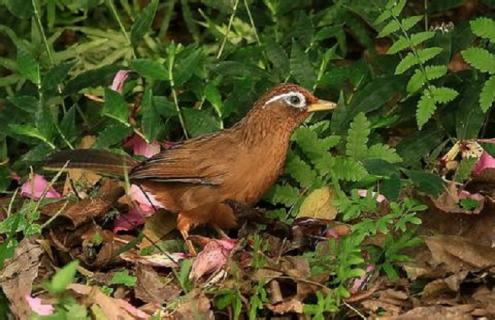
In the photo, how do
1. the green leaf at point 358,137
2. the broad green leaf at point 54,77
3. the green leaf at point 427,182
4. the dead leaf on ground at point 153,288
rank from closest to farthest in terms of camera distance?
the dead leaf on ground at point 153,288
the green leaf at point 427,182
the green leaf at point 358,137
the broad green leaf at point 54,77

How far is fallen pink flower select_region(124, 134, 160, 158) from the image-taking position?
655cm

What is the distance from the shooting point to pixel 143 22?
6809 millimetres

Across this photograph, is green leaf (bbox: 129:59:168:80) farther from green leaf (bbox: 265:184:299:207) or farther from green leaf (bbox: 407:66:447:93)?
green leaf (bbox: 407:66:447:93)

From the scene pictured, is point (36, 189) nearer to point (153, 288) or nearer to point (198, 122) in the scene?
point (198, 122)

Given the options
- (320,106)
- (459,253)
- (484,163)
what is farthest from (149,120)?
(459,253)

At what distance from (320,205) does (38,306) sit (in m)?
1.41

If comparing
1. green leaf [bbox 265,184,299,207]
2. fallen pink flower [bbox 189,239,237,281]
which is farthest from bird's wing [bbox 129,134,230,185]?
fallen pink flower [bbox 189,239,237,281]

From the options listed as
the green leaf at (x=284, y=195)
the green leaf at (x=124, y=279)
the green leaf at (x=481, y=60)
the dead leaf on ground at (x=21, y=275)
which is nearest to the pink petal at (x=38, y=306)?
the dead leaf on ground at (x=21, y=275)

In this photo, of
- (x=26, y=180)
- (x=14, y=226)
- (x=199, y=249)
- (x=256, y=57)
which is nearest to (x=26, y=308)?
(x=14, y=226)

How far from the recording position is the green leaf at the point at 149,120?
6.41 meters

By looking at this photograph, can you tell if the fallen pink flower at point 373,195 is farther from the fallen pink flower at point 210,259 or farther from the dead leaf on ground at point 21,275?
the dead leaf on ground at point 21,275

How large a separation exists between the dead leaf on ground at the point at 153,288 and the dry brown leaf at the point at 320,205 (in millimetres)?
775

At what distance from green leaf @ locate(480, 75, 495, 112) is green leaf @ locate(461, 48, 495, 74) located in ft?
0.17

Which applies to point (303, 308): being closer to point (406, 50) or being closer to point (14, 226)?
point (14, 226)
